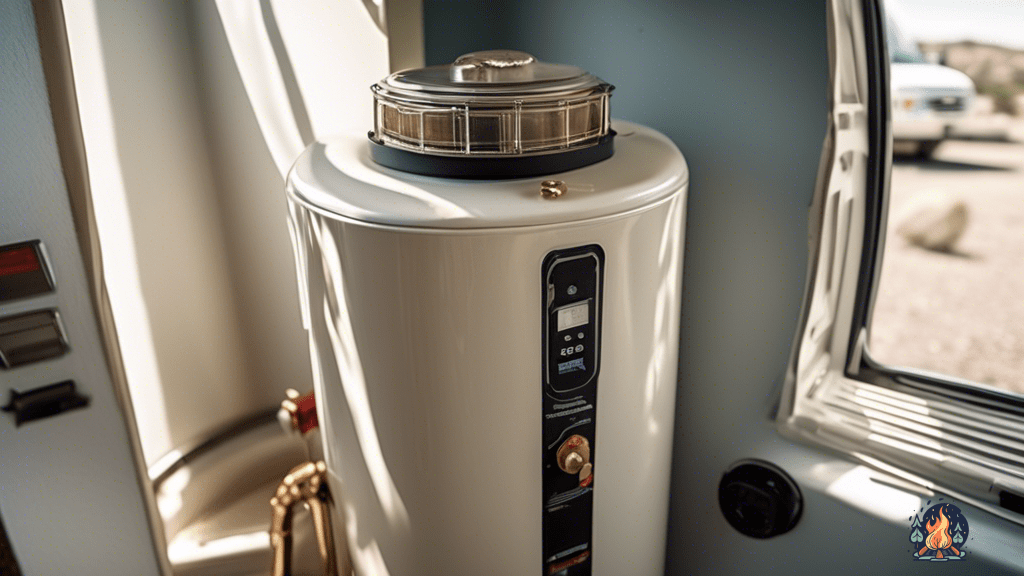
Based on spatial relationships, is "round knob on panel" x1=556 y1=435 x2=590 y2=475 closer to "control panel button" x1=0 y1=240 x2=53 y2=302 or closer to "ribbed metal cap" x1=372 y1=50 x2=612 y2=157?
"ribbed metal cap" x1=372 y1=50 x2=612 y2=157

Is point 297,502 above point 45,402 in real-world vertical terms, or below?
below

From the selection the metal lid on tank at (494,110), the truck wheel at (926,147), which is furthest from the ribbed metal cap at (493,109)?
the truck wheel at (926,147)

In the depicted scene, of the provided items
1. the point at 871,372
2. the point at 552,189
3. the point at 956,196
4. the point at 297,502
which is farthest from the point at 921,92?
the point at 956,196

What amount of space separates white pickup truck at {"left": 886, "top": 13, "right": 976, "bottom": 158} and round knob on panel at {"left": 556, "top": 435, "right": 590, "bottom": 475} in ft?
2.32

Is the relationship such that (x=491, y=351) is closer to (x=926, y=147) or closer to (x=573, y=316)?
(x=573, y=316)

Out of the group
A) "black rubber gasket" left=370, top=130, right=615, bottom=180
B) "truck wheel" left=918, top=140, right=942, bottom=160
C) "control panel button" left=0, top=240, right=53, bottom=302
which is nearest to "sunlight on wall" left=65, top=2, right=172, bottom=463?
"control panel button" left=0, top=240, right=53, bottom=302

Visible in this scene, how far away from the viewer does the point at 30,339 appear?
884mm

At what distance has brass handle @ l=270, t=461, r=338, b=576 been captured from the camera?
3.82 ft

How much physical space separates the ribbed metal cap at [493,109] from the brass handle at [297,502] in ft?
1.86

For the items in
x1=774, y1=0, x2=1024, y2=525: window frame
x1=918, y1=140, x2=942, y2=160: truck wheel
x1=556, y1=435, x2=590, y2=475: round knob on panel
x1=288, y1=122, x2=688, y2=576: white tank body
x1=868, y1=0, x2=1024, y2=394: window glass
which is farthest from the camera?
x1=918, y1=140, x2=942, y2=160: truck wheel

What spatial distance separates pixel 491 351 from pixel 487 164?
236mm

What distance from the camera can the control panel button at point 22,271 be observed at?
0.85m

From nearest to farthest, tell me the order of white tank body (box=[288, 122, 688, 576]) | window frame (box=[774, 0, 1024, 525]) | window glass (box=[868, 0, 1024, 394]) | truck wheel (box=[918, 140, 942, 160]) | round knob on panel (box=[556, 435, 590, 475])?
white tank body (box=[288, 122, 688, 576]) → round knob on panel (box=[556, 435, 590, 475]) → window frame (box=[774, 0, 1024, 525]) → window glass (box=[868, 0, 1024, 394]) → truck wheel (box=[918, 140, 942, 160])

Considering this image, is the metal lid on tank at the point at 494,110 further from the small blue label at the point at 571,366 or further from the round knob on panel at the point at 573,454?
the round knob on panel at the point at 573,454
